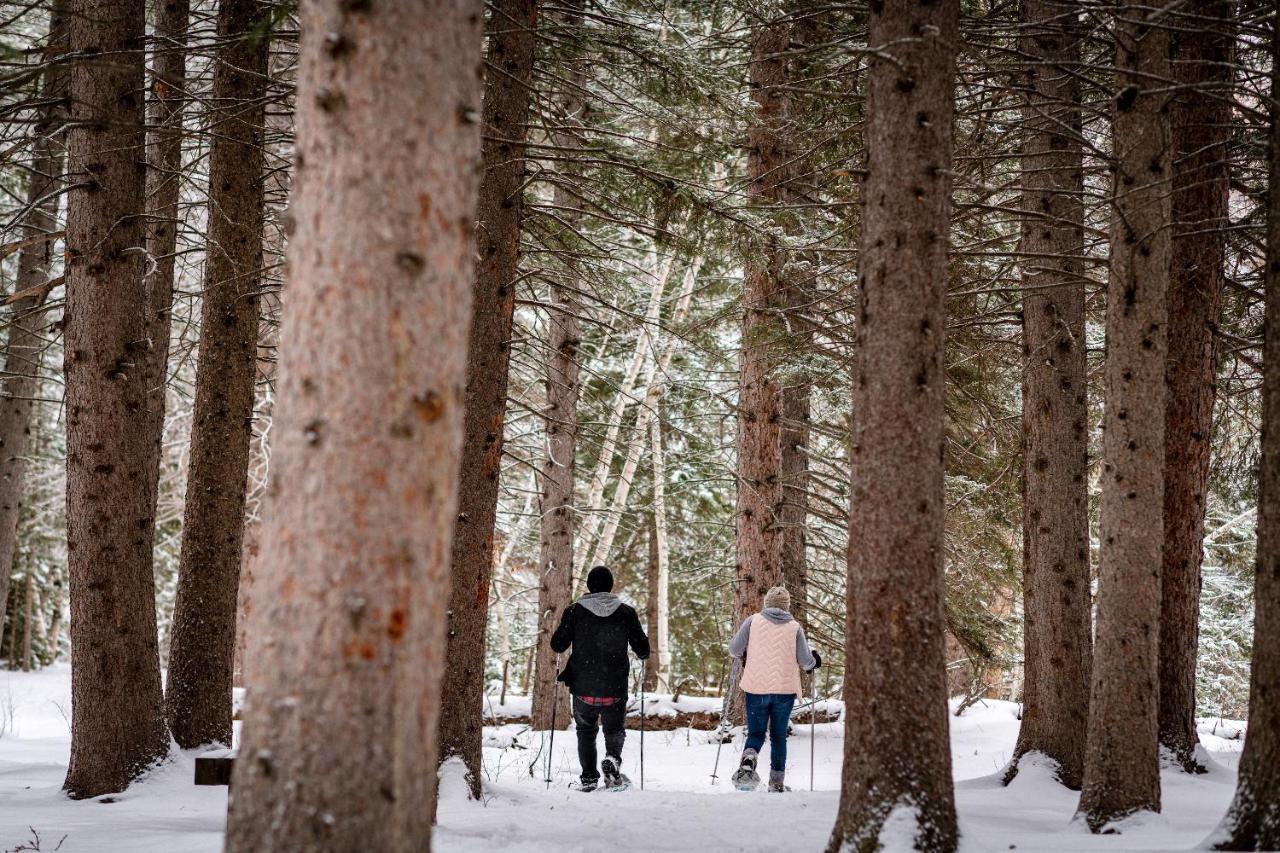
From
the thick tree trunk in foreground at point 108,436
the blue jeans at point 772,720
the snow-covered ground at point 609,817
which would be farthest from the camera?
the blue jeans at point 772,720

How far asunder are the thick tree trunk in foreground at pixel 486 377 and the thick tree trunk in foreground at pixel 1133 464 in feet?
12.8

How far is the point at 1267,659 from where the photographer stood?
484 cm

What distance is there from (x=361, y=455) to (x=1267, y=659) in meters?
4.59

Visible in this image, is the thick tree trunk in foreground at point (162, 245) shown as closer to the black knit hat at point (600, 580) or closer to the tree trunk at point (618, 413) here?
the black knit hat at point (600, 580)

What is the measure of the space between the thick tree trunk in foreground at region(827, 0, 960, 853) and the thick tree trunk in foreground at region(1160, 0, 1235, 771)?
4360 millimetres

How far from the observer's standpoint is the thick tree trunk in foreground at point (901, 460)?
4656 mm

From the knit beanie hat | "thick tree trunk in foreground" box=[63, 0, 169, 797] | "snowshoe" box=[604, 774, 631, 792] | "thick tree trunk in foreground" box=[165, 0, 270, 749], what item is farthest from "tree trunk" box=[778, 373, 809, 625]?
"thick tree trunk in foreground" box=[63, 0, 169, 797]

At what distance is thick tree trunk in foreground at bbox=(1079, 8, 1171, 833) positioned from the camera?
18.3 feet

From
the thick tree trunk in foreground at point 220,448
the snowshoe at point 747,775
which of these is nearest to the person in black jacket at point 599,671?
the snowshoe at point 747,775

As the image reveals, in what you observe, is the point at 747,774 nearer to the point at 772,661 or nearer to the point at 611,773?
the point at 772,661

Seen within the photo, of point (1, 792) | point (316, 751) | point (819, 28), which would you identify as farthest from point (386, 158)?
point (819, 28)

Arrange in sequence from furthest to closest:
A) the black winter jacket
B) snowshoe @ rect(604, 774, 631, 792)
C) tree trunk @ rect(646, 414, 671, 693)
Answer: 1. tree trunk @ rect(646, 414, 671, 693)
2. the black winter jacket
3. snowshoe @ rect(604, 774, 631, 792)

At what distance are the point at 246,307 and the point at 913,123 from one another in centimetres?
538

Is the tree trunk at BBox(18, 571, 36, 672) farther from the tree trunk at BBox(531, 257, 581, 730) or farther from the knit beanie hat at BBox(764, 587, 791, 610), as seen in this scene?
the knit beanie hat at BBox(764, 587, 791, 610)
